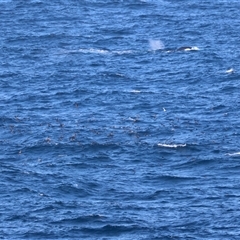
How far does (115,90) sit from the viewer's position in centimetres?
8738

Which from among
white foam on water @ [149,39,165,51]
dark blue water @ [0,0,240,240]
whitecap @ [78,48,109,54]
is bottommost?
white foam on water @ [149,39,165,51]

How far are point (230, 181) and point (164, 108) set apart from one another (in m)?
19.3

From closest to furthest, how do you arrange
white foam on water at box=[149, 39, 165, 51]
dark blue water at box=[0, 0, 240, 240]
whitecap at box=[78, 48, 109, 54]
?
dark blue water at box=[0, 0, 240, 240]
whitecap at box=[78, 48, 109, 54]
white foam on water at box=[149, 39, 165, 51]

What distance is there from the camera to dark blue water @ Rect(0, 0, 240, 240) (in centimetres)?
5750

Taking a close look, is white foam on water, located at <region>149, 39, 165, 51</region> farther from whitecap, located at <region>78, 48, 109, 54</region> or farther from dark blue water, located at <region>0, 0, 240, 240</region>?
whitecap, located at <region>78, 48, 109, 54</region>

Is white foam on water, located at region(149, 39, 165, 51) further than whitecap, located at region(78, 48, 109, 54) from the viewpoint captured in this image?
Yes

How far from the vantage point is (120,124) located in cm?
7675

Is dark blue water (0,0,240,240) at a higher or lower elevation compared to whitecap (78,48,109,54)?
higher

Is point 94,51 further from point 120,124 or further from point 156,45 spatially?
point 120,124

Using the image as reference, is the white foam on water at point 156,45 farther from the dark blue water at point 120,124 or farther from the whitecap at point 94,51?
the whitecap at point 94,51

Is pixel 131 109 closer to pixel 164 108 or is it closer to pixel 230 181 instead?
pixel 164 108

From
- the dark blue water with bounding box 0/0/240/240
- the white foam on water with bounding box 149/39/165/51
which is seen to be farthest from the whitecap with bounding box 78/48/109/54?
the white foam on water with bounding box 149/39/165/51

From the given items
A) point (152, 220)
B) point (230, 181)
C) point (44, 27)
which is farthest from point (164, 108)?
point (44, 27)

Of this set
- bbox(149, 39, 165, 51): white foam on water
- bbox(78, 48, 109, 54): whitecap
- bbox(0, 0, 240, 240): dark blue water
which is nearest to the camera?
bbox(0, 0, 240, 240): dark blue water
